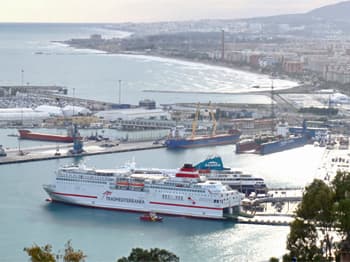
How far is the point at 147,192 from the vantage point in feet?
28.8

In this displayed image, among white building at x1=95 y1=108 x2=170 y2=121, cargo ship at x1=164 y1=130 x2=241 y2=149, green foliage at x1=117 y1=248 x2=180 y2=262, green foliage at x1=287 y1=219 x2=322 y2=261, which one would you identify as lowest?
cargo ship at x1=164 y1=130 x2=241 y2=149

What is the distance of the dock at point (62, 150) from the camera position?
1150 centimetres

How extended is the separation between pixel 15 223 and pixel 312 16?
49.9 metres

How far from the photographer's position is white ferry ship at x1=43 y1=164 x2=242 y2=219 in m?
8.53

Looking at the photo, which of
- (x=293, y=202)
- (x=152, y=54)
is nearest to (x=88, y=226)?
(x=293, y=202)

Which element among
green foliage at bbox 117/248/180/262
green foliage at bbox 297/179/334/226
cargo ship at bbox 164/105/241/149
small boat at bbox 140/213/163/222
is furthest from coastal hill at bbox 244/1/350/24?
green foliage at bbox 117/248/180/262

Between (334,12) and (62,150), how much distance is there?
146 feet

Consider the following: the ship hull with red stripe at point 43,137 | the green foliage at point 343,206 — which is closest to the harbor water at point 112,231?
the green foliage at point 343,206

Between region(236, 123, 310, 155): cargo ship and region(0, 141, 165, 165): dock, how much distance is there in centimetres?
114

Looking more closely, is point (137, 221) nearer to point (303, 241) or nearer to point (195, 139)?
point (303, 241)

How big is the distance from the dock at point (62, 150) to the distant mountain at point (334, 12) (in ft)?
131

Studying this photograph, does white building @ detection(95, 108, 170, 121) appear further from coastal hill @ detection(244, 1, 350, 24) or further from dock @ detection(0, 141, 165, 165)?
coastal hill @ detection(244, 1, 350, 24)

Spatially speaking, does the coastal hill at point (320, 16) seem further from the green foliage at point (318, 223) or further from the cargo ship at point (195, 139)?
the green foliage at point (318, 223)

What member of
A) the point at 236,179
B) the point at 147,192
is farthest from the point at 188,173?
the point at 236,179
